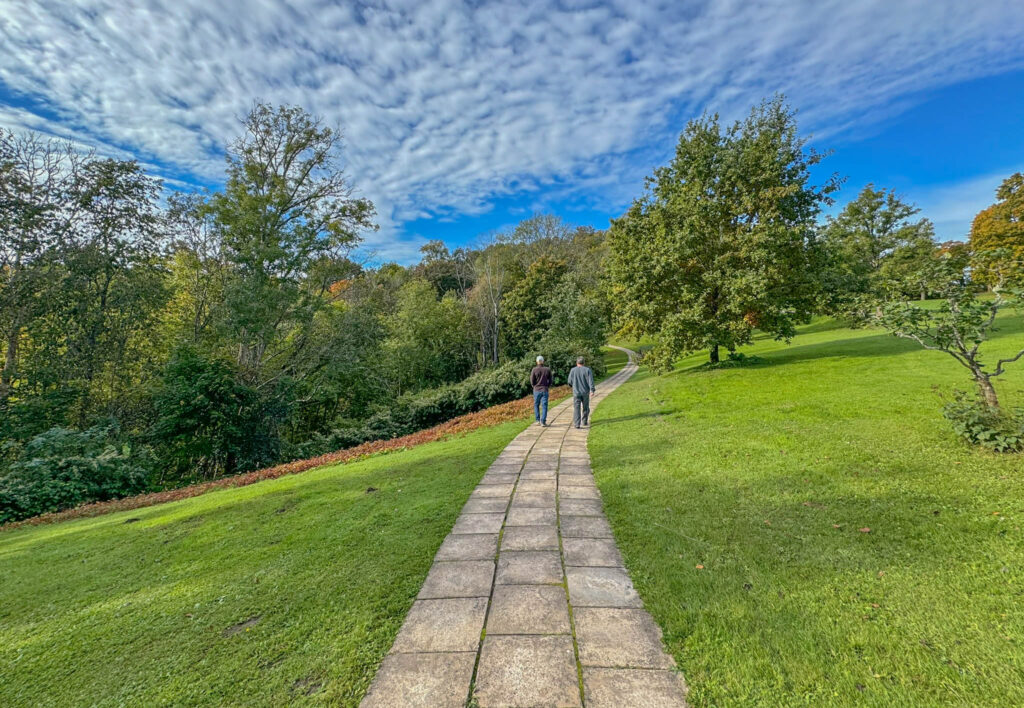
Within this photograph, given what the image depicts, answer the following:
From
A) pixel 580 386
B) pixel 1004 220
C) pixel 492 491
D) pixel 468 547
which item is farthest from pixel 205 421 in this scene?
pixel 1004 220

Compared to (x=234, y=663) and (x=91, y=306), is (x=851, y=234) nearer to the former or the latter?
(x=234, y=663)

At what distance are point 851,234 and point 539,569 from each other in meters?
46.8

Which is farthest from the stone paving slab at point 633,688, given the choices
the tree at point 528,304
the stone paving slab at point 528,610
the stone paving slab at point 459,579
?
the tree at point 528,304

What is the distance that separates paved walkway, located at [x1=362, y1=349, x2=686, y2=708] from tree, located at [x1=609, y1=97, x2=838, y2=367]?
12.6 metres

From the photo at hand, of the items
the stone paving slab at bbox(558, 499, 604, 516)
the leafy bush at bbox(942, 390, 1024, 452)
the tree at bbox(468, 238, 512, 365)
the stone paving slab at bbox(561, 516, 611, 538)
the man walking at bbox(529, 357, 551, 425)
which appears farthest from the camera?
the tree at bbox(468, 238, 512, 365)

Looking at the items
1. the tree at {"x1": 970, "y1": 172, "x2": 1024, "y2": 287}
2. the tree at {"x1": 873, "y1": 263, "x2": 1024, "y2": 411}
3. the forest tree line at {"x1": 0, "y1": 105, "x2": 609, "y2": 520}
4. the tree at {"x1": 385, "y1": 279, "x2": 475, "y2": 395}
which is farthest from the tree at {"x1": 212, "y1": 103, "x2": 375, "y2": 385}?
the tree at {"x1": 970, "y1": 172, "x2": 1024, "y2": 287}

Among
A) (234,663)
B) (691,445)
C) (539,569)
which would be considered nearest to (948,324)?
(691,445)

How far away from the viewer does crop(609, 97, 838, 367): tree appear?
14266 millimetres

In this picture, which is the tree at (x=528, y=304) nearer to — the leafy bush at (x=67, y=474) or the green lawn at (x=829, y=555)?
the leafy bush at (x=67, y=474)

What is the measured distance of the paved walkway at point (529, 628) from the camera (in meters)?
2.12

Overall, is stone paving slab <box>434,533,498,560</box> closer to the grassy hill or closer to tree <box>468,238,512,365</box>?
the grassy hill

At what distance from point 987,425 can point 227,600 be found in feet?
30.6

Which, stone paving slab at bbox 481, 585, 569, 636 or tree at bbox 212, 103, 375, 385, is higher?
tree at bbox 212, 103, 375, 385

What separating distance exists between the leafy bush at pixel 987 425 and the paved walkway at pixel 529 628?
556cm
